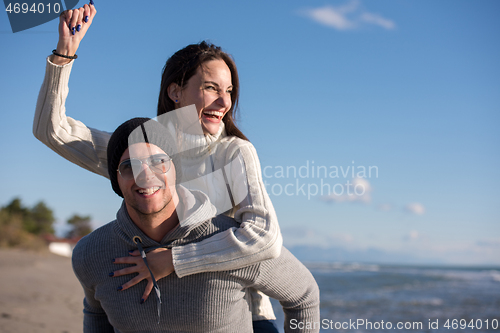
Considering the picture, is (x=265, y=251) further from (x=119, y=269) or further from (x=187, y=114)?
(x=187, y=114)

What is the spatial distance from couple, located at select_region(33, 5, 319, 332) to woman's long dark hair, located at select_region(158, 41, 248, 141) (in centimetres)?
38

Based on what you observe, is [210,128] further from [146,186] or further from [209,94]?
[146,186]

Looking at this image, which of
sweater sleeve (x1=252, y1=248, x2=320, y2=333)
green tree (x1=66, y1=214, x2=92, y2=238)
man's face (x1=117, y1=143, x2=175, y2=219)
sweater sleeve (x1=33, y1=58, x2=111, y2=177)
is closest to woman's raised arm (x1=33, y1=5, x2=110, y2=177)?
sweater sleeve (x1=33, y1=58, x2=111, y2=177)

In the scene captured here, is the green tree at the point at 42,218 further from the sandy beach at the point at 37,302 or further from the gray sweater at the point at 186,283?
the gray sweater at the point at 186,283

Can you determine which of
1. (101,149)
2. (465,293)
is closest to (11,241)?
(465,293)

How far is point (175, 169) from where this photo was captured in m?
2.27

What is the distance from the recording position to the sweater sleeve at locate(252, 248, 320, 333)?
7.29 feet

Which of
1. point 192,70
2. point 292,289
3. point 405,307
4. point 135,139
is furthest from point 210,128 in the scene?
point 405,307

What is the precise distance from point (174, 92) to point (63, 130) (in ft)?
2.52

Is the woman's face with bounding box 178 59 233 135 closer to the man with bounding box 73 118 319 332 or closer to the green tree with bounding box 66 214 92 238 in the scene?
the man with bounding box 73 118 319 332

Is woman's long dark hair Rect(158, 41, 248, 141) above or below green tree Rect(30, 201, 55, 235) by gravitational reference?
above

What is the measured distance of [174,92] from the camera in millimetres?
2848

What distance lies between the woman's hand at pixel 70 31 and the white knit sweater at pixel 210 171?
7 centimetres

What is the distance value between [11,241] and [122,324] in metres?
33.8
